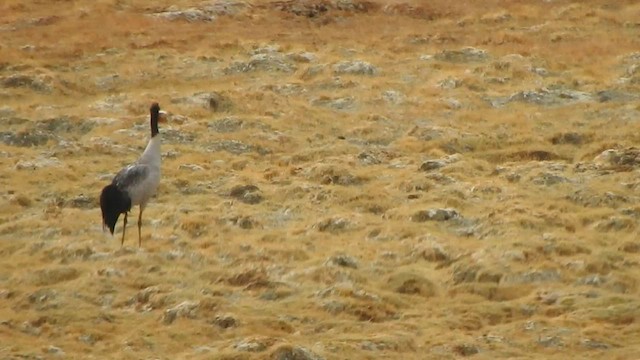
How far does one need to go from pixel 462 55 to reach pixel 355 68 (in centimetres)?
447

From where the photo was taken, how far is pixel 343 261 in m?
23.4

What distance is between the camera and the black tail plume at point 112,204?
2358cm

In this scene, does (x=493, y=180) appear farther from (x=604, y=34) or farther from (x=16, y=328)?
(x=604, y=34)

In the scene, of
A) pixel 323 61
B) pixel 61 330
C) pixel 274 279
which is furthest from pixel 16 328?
pixel 323 61

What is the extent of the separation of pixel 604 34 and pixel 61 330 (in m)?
32.4

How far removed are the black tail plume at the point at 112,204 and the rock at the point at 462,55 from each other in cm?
2150

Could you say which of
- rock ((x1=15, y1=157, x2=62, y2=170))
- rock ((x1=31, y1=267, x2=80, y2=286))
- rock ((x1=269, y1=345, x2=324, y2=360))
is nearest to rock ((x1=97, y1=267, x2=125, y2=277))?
rock ((x1=31, y1=267, x2=80, y2=286))

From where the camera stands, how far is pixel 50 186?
95.3ft

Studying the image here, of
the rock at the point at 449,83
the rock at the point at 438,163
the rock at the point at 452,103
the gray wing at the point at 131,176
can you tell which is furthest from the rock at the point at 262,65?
the gray wing at the point at 131,176

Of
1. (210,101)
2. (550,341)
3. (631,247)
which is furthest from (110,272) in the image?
(210,101)

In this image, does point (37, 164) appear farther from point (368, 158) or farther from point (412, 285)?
point (412, 285)

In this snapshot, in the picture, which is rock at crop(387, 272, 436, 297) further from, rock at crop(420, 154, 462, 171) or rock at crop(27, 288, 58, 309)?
rock at crop(420, 154, 462, 171)

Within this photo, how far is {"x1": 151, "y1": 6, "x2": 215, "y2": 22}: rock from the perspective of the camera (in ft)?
164

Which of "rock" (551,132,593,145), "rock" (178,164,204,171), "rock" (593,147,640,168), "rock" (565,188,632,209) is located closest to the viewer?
"rock" (565,188,632,209)
